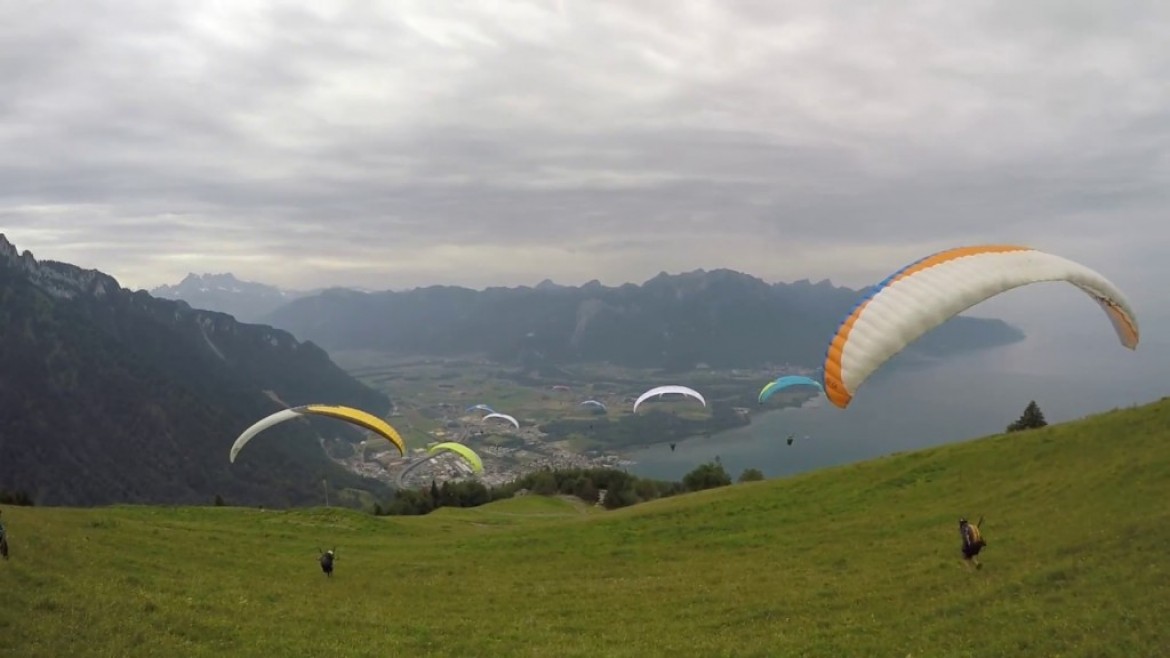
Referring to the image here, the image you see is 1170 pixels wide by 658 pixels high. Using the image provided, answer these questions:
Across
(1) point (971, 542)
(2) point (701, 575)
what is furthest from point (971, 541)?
(2) point (701, 575)

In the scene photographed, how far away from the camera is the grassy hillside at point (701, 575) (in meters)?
15.3

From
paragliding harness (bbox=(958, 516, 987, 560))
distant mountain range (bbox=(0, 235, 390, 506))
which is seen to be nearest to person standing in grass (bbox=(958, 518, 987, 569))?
paragliding harness (bbox=(958, 516, 987, 560))

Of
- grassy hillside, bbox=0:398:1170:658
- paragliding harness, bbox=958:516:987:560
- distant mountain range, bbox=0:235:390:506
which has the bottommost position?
distant mountain range, bbox=0:235:390:506

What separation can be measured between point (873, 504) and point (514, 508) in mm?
38579

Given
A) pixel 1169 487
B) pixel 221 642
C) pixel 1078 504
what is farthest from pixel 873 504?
pixel 221 642

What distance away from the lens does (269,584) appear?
2338 centimetres

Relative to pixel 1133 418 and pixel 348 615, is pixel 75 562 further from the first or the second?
pixel 1133 418

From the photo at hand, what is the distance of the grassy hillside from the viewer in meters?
15.3

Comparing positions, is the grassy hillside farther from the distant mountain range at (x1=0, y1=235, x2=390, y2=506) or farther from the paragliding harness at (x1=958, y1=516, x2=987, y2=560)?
the distant mountain range at (x1=0, y1=235, x2=390, y2=506)

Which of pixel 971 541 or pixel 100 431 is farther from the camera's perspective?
pixel 100 431

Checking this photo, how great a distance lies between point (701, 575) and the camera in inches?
966

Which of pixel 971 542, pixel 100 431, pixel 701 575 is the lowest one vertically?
pixel 100 431

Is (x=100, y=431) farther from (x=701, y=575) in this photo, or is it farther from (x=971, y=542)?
(x=971, y=542)

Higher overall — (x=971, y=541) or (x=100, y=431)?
(x=971, y=541)
